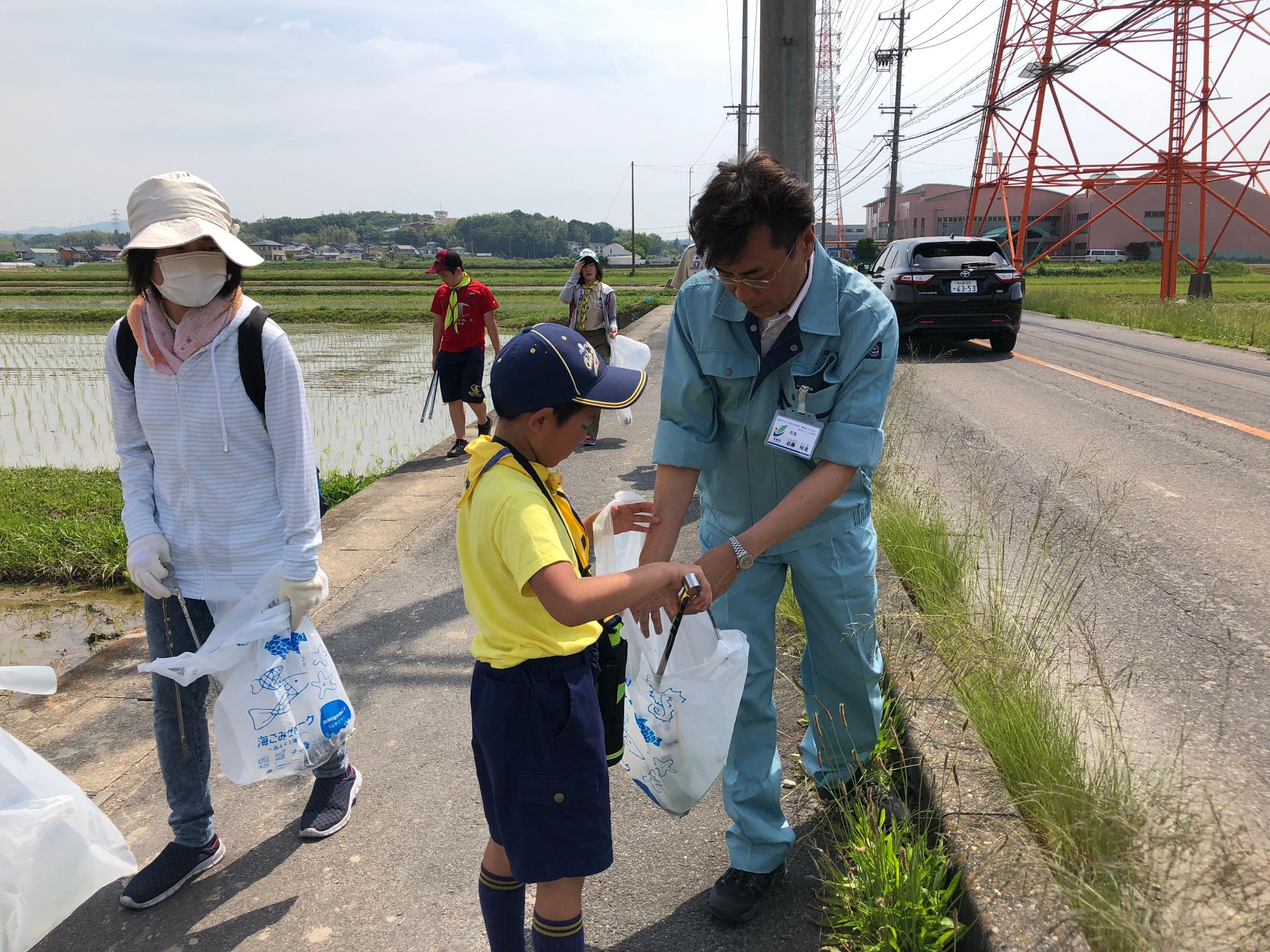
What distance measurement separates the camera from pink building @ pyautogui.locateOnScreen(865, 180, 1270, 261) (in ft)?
179

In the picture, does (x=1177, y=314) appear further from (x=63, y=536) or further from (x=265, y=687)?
(x=265, y=687)

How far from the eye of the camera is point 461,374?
8.00 m

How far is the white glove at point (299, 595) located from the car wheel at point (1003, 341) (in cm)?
1215

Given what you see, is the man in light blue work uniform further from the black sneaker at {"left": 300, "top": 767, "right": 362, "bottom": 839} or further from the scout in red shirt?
the scout in red shirt

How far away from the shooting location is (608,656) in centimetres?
196

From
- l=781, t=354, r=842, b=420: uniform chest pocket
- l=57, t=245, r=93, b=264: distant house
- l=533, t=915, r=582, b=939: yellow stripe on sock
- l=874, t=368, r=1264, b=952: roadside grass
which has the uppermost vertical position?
l=57, t=245, r=93, b=264: distant house

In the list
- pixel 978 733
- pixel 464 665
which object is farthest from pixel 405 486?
pixel 978 733

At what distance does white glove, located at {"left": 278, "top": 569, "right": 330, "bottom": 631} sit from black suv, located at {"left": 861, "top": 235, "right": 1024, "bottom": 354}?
421 inches

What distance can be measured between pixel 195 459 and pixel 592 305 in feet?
18.8

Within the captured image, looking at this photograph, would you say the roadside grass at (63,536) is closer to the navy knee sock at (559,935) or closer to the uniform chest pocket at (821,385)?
the navy knee sock at (559,935)

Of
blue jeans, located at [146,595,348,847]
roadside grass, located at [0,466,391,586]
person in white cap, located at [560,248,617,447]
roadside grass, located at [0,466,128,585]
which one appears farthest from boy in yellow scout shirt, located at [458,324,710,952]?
person in white cap, located at [560,248,617,447]

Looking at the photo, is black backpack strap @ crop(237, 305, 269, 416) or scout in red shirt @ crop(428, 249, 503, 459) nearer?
black backpack strap @ crop(237, 305, 269, 416)

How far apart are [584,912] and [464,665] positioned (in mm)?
1607

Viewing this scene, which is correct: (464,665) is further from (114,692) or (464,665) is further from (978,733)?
(978,733)
